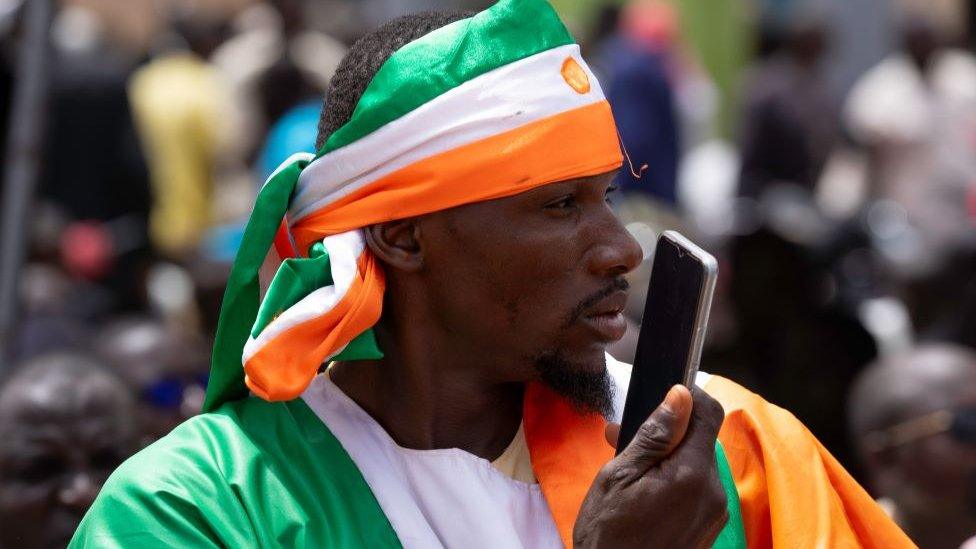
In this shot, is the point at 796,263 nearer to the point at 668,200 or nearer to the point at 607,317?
the point at 668,200

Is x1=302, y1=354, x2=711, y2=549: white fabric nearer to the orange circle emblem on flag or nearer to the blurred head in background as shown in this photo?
the orange circle emblem on flag

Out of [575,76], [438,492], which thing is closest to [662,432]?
[438,492]

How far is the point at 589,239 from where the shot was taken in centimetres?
377

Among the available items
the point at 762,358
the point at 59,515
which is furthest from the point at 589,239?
the point at 762,358

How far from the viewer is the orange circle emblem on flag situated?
385 centimetres

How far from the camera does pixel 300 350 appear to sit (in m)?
3.70

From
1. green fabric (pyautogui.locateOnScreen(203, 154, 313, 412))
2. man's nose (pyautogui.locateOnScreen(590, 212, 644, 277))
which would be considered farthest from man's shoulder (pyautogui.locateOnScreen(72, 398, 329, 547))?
man's nose (pyautogui.locateOnScreen(590, 212, 644, 277))

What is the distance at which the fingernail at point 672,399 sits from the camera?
11.0ft

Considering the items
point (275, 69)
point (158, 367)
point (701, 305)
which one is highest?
point (701, 305)

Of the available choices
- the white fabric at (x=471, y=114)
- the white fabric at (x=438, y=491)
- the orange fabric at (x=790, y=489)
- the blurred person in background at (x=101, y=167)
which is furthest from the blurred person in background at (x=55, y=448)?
the blurred person in background at (x=101, y=167)

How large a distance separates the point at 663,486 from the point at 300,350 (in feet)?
2.41

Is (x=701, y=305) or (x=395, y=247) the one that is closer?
(x=701, y=305)

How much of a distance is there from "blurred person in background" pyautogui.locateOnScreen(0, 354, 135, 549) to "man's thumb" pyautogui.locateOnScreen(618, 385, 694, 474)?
90.9 inches

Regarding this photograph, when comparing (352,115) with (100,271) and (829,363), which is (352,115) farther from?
(100,271)
